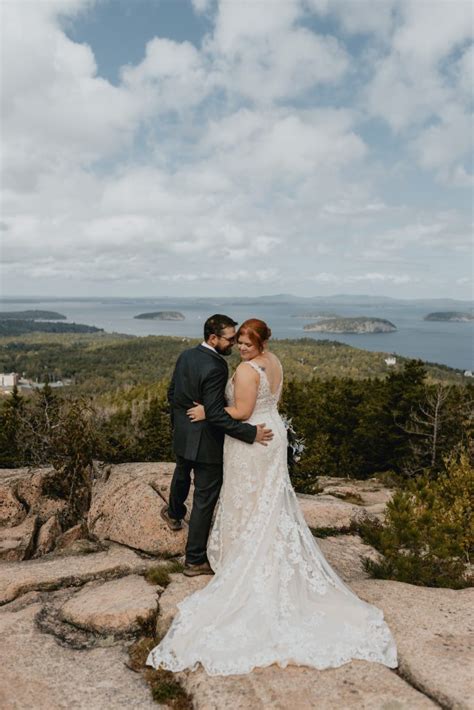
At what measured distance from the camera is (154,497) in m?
7.36

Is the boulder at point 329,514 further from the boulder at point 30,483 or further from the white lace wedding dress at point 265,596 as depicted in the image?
the boulder at point 30,483

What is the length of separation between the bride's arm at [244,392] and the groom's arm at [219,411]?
89mm

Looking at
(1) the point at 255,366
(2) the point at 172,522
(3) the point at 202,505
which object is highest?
(1) the point at 255,366

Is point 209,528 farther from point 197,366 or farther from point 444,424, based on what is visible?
point 444,424

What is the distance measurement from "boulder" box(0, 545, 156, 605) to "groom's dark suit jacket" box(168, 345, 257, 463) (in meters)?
1.95

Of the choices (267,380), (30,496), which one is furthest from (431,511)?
(30,496)

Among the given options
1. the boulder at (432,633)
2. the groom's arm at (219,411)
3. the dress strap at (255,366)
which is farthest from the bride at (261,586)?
the boulder at (432,633)

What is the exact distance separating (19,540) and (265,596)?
473cm

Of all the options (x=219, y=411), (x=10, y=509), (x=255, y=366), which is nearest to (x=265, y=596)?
(x=219, y=411)

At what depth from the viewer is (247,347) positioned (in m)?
4.75

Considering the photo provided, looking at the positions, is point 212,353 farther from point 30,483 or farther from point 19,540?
point 30,483

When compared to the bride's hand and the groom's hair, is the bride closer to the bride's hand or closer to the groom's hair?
the bride's hand

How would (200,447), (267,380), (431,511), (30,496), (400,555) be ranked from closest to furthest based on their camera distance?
1. (267,380)
2. (200,447)
3. (400,555)
4. (431,511)
5. (30,496)

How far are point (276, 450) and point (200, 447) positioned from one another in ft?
2.79
